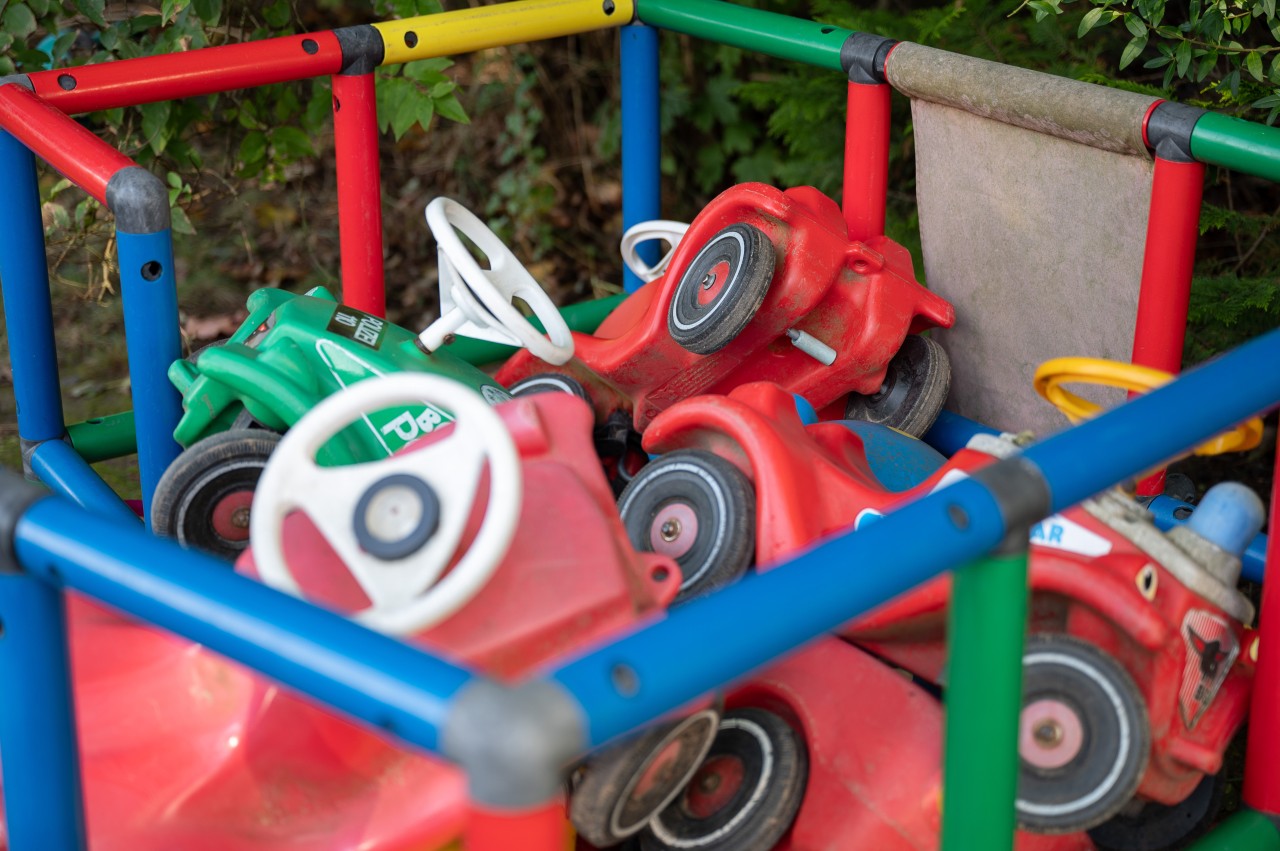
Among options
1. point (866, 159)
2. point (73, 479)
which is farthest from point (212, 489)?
point (866, 159)

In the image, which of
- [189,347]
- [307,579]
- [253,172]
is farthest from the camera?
[189,347]

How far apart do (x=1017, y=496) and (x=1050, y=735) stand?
1.22 feet

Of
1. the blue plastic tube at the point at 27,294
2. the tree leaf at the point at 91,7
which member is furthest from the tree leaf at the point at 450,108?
the blue plastic tube at the point at 27,294

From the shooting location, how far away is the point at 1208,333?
2789 mm

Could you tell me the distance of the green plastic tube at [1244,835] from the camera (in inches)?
64.1

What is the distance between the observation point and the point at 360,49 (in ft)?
Answer: 8.24

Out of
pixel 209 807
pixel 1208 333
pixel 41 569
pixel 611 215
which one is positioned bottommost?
pixel 611 215

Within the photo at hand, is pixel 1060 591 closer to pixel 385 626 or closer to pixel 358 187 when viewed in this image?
pixel 385 626

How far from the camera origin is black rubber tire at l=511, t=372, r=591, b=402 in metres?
2.38

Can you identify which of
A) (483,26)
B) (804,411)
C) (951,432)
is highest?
(483,26)

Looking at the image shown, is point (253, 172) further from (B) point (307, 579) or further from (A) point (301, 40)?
(B) point (307, 579)

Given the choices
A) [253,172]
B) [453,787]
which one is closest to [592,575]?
[453,787]

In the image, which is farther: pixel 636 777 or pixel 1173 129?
pixel 1173 129

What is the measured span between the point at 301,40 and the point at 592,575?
136cm
